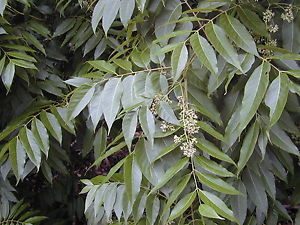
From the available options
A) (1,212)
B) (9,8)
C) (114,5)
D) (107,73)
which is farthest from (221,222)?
(9,8)

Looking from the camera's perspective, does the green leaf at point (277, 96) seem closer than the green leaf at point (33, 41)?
Yes

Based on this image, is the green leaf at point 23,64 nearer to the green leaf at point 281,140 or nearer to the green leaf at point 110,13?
the green leaf at point 110,13

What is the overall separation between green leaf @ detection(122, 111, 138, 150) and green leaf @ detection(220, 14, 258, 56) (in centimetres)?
26

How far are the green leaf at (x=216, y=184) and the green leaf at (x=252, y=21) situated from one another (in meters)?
0.34

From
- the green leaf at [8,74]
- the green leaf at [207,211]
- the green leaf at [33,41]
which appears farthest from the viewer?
the green leaf at [33,41]

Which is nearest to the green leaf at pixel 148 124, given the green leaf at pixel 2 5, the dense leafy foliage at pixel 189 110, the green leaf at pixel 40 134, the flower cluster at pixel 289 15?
the dense leafy foliage at pixel 189 110

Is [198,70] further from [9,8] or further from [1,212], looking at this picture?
[1,212]

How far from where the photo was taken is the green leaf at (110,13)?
1126mm

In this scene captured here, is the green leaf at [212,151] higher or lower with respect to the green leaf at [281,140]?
higher

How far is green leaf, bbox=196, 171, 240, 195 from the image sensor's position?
914 millimetres

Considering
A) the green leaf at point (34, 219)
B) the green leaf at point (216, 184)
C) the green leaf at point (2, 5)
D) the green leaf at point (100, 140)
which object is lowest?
the green leaf at point (34, 219)

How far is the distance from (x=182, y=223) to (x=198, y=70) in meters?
0.35

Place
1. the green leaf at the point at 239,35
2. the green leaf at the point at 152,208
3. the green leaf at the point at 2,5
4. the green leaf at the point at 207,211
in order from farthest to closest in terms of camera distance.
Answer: the green leaf at the point at 2,5 < the green leaf at the point at 152,208 < the green leaf at the point at 239,35 < the green leaf at the point at 207,211

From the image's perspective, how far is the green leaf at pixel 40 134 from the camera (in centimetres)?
141
